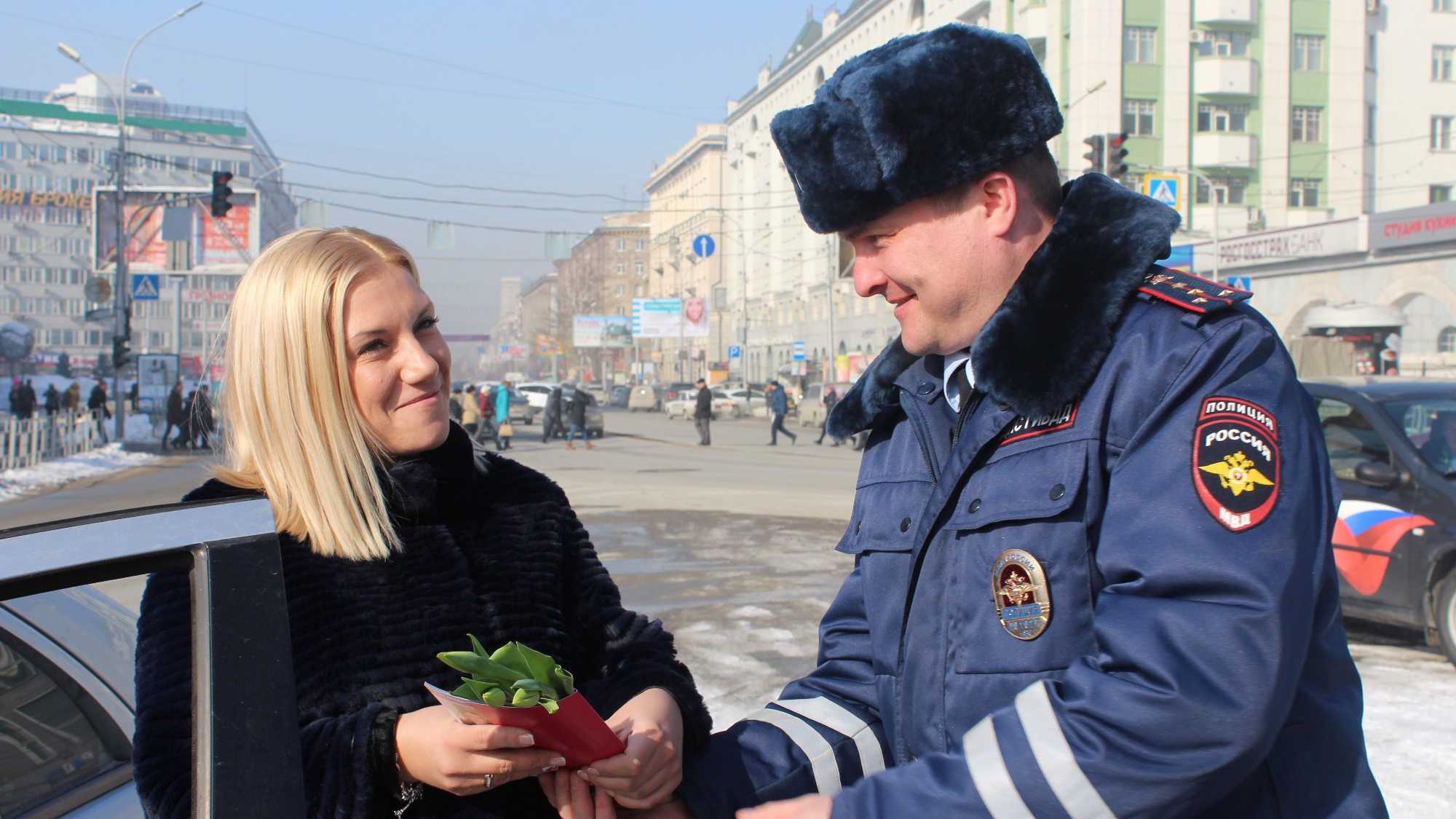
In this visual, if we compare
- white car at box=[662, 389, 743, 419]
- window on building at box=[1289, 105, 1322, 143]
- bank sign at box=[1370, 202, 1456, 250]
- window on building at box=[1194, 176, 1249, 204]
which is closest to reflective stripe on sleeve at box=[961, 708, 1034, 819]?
bank sign at box=[1370, 202, 1456, 250]

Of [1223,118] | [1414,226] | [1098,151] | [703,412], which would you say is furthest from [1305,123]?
[1098,151]

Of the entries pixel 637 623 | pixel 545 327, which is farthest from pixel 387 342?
pixel 545 327

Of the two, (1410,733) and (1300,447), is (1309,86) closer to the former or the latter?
(1410,733)

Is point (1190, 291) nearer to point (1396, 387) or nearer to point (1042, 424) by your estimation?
point (1042, 424)

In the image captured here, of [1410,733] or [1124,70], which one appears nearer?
[1410,733]

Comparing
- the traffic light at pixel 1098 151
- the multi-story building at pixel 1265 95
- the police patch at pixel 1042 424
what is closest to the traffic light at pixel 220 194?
the traffic light at pixel 1098 151

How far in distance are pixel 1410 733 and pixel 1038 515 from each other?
14.1 feet

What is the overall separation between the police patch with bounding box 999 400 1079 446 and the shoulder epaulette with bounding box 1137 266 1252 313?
190mm

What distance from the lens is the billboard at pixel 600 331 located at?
80.0 m

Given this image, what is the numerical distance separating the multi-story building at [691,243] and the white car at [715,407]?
25.8 meters

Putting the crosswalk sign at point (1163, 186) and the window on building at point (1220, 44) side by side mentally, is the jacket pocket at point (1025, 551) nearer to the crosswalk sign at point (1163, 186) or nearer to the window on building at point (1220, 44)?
the crosswalk sign at point (1163, 186)

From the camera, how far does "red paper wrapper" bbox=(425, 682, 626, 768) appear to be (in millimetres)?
1611

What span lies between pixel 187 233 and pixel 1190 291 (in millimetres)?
38782

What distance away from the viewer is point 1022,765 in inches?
55.3
